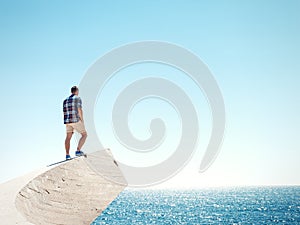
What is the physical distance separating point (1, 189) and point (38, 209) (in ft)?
2.67

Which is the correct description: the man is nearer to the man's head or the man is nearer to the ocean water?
the man's head

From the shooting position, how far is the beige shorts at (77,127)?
24.1ft

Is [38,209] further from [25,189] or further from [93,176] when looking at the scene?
[93,176]

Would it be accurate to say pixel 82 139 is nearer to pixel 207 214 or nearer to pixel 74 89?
pixel 74 89

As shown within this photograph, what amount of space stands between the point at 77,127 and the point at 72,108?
43cm

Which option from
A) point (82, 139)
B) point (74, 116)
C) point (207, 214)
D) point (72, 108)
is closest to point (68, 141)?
point (82, 139)

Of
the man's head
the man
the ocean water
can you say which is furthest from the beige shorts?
the ocean water

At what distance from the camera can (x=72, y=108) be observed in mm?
7270

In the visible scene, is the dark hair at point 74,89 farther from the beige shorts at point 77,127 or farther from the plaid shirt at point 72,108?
the beige shorts at point 77,127

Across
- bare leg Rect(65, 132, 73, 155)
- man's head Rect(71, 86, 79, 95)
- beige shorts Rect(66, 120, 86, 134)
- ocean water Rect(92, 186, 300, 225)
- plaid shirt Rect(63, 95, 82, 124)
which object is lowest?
ocean water Rect(92, 186, 300, 225)

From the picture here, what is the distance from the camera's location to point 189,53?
12.6 meters

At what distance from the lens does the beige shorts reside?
24.1ft

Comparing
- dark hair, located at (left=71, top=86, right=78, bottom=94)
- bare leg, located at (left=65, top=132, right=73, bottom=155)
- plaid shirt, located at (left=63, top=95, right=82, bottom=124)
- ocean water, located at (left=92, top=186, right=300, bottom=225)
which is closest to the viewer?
plaid shirt, located at (left=63, top=95, right=82, bottom=124)

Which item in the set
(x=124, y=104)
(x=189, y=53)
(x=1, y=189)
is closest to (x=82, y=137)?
(x=1, y=189)
